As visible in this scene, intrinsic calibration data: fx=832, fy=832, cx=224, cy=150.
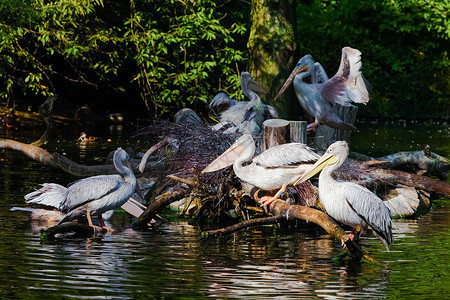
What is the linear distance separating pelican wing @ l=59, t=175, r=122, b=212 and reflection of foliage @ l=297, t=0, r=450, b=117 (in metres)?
19.7

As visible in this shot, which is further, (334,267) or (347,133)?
(347,133)

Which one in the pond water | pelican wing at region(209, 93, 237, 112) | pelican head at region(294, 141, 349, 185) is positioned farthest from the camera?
pelican wing at region(209, 93, 237, 112)

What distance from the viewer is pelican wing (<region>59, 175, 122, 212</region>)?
26.7 feet

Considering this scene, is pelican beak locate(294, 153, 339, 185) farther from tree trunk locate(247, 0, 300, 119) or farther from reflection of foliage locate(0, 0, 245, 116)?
reflection of foliage locate(0, 0, 245, 116)

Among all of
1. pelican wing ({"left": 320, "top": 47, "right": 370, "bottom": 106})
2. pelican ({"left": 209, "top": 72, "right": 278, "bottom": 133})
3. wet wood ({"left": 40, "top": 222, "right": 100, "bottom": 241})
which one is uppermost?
pelican wing ({"left": 320, "top": 47, "right": 370, "bottom": 106})

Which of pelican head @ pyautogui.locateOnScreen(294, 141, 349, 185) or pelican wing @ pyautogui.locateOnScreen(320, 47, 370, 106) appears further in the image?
pelican wing @ pyautogui.locateOnScreen(320, 47, 370, 106)

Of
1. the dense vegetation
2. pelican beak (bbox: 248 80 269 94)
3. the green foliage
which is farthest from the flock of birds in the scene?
the green foliage

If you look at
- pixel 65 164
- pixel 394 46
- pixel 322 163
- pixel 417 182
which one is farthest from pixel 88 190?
pixel 394 46

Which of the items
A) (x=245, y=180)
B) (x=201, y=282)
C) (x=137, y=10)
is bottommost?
(x=201, y=282)

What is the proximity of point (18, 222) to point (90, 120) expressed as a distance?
50.4 feet

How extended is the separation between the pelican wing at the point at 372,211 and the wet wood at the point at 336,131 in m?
3.93

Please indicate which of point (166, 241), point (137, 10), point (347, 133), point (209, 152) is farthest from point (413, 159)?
point (137, 10)

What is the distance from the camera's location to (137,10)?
17.9m

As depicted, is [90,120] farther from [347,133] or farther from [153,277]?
[153,277]
